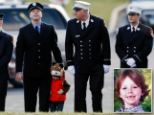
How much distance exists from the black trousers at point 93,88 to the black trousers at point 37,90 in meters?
0.45

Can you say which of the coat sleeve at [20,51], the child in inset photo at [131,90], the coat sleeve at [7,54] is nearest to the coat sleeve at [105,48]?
the child in inset photo at [131,90]

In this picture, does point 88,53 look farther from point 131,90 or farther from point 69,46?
point 131,90

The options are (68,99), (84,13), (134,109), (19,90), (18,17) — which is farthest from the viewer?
(18,17)

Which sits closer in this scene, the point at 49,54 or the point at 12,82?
the point at 49,54

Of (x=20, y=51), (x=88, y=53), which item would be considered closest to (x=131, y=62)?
(x=88, y=53)

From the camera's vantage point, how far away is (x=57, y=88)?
14.6m

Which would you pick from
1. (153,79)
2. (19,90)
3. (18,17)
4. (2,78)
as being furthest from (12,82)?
(153,79)

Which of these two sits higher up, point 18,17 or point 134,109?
point 18,17

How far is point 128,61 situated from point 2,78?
1.97 m

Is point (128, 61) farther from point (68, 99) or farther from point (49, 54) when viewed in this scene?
point (68, 99)

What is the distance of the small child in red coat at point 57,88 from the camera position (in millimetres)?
14477

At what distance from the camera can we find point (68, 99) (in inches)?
789

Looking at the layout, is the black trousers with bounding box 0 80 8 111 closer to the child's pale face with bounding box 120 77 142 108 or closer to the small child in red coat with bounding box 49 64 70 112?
the small child in red coat with bounding box 49 64 70 112

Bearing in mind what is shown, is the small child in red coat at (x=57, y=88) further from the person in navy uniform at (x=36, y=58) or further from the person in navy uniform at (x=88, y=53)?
the person in navy uniform at (x=88, y=53)
